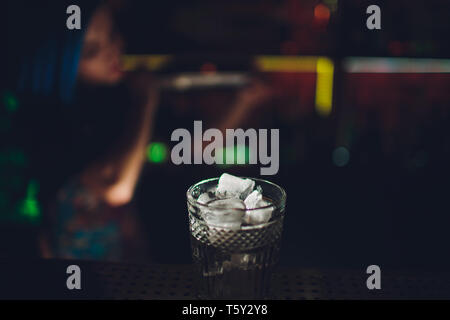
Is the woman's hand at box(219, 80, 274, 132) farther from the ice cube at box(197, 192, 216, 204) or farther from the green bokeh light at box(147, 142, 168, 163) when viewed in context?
the ice cube at box(197, 192, 216, 204)

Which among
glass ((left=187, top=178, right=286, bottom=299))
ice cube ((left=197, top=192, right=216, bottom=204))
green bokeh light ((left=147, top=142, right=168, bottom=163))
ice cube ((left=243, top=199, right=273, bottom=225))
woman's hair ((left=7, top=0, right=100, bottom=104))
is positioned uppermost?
woman's hair ((left=7, top=0, right=100, bottom=104))

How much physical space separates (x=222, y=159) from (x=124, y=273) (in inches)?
99.1

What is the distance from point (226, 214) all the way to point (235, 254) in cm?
9

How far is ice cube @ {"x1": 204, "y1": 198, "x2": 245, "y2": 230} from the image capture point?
70 centimetres

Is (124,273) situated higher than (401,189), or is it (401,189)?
(124,273)

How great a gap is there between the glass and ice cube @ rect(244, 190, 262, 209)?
3 cm

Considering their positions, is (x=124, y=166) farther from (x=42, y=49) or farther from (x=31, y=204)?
(x=42, y=49)

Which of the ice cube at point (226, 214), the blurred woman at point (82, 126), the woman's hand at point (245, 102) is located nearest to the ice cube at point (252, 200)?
the ice cube at point (226, 214)

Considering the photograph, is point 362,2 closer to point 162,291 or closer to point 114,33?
point 114,33

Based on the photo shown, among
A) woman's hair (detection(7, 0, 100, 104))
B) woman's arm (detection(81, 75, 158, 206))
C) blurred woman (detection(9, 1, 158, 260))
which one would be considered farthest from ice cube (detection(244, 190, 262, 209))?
woman's arm (detection(81, 75, 158, 206))

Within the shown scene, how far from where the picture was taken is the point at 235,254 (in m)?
0.74

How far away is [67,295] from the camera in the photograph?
30.7 inches

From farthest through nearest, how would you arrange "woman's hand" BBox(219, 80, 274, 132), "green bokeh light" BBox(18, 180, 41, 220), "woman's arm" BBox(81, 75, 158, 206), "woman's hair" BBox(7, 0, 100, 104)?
"woman's hand" BBox(219, 80, 274, 132)
"woman's arm" BBox(81, 75, 158, 206)
"green bokeh light" BBox(18, 180, 41, 220)
"woman's hair" BBox(7, 0, 100, 104)
